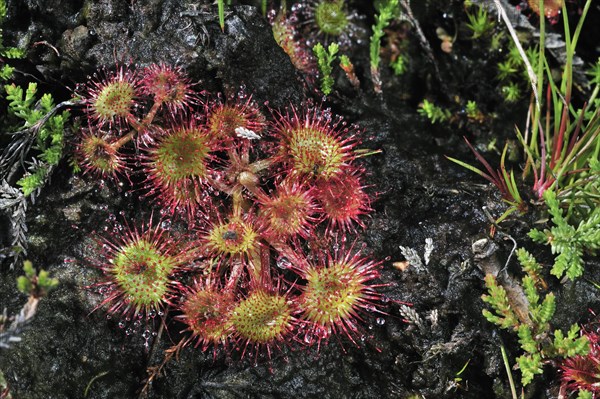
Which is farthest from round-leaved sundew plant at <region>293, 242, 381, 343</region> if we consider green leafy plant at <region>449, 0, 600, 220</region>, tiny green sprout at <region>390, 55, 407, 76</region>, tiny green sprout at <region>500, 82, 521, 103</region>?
tiny green sprout at <region>500, 82, 521, 103</region>

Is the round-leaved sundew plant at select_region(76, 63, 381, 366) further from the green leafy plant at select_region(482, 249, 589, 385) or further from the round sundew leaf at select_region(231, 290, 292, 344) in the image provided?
the green leafy plant at select_region(482, 249, 589, 385)

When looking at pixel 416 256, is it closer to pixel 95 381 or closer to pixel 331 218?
pixel 331 218

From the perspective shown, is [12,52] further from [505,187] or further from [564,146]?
[564,146]

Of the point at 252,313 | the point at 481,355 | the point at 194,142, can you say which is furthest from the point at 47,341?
the point at 481,355

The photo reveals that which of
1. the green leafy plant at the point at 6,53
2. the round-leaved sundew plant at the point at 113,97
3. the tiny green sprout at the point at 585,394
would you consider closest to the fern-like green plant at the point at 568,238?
the tiny green sprout at the point at 585,394

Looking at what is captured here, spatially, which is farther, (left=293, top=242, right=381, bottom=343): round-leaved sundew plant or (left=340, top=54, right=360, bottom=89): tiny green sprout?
(left=340, top=54, right=360, bottom=89): tiny green sprout

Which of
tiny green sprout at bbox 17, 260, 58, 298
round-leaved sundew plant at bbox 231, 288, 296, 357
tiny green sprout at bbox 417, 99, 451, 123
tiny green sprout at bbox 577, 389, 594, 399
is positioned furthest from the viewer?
tiny green sprout at bbox 417, 99, 451, 123
